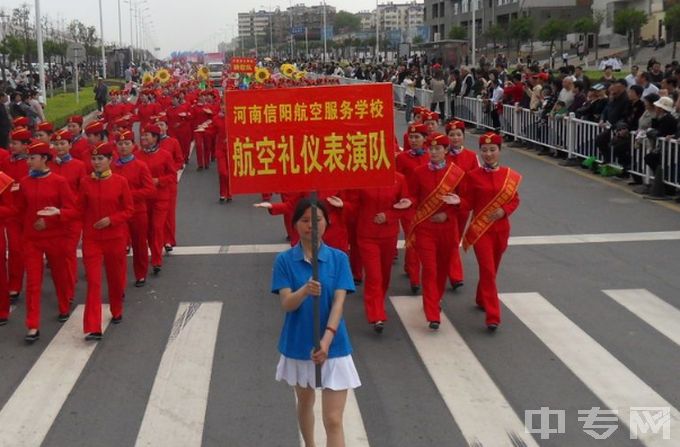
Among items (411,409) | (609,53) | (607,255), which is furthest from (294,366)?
(609,53)

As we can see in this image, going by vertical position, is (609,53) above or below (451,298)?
above

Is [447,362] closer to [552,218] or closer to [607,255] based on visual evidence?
[607,255]

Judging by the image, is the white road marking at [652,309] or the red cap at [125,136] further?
the red cap at [125,136]

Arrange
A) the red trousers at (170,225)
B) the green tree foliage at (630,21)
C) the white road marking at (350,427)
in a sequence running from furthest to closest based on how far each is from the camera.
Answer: the green tree foliage at (630,21)
the red trousers at (170,225)
the white road marking at (350,427)

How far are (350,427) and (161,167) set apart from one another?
5274 mm

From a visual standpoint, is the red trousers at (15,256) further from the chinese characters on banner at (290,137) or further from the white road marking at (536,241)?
the chinese characters on banner at (290,137)

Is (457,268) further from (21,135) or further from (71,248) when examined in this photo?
(21,135)

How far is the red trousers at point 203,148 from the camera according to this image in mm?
19000

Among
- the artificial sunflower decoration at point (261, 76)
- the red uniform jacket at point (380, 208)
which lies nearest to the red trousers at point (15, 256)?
the red uniform jacket at point (380, 208)

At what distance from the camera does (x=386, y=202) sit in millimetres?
7785

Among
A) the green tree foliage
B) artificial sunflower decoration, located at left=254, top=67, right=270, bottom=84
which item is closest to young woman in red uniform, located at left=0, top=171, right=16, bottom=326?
artificial sunflower decoration, located at left=254, top=67, right=270, bottom=84

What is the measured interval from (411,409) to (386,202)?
2.27m

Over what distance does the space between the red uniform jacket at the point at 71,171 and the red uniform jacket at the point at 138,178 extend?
1.14 feet

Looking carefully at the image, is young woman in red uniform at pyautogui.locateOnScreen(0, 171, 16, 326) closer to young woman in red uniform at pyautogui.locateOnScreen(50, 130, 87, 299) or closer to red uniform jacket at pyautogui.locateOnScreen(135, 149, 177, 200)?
young woman in red uniform at pyautogui.locateOnScreen(50, 130, 87, 299)
